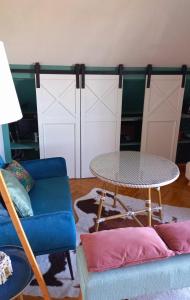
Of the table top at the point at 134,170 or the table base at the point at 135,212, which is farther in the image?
the table base at the point at 135,212

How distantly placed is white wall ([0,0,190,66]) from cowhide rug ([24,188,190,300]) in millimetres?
1640

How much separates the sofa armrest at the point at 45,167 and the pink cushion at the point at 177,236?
4.50ft

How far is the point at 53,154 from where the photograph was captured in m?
3.35

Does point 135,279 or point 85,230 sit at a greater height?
point 135,279

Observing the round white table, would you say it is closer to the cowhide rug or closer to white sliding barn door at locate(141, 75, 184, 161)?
the cowhide rug

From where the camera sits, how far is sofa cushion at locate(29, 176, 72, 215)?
2020mm

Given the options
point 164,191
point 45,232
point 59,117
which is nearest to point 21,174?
point 45,232

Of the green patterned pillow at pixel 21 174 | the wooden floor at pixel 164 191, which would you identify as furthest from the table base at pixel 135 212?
the green patterned pillow at pixel 21 174

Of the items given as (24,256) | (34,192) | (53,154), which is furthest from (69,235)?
(53,154)

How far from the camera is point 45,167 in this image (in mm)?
2537

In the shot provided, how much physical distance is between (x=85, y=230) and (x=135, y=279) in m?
1.37

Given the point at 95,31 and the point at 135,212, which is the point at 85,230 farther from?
the point at 95,31

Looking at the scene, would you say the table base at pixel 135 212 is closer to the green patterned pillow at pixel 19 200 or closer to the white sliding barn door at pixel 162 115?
the green patterned pillow at pixel 19 200

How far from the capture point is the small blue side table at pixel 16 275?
1.25 m
